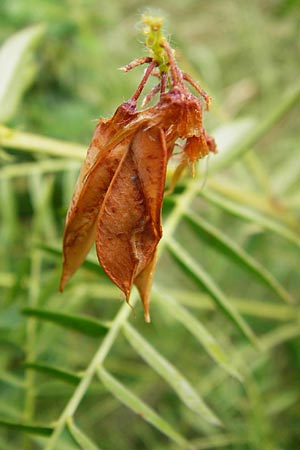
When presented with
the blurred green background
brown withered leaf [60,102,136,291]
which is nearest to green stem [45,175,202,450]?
the blurred green background

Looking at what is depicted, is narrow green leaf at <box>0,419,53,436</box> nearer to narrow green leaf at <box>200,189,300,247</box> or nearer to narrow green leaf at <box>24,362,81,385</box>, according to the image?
narrow green leaf at <box>24,362,81,385</box>

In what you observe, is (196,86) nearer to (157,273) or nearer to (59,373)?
(59,373)

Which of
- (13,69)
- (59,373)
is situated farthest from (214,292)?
(13,69)

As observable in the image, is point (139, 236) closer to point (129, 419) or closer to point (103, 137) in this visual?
point (103, 137)

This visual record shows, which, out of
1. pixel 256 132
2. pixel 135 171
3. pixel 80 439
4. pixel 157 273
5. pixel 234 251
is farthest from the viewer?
pixel 157 273

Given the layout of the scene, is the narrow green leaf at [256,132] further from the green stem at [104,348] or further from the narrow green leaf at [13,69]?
the narrow green leaf at [13,69]

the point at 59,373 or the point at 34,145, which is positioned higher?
the point at 34,145
